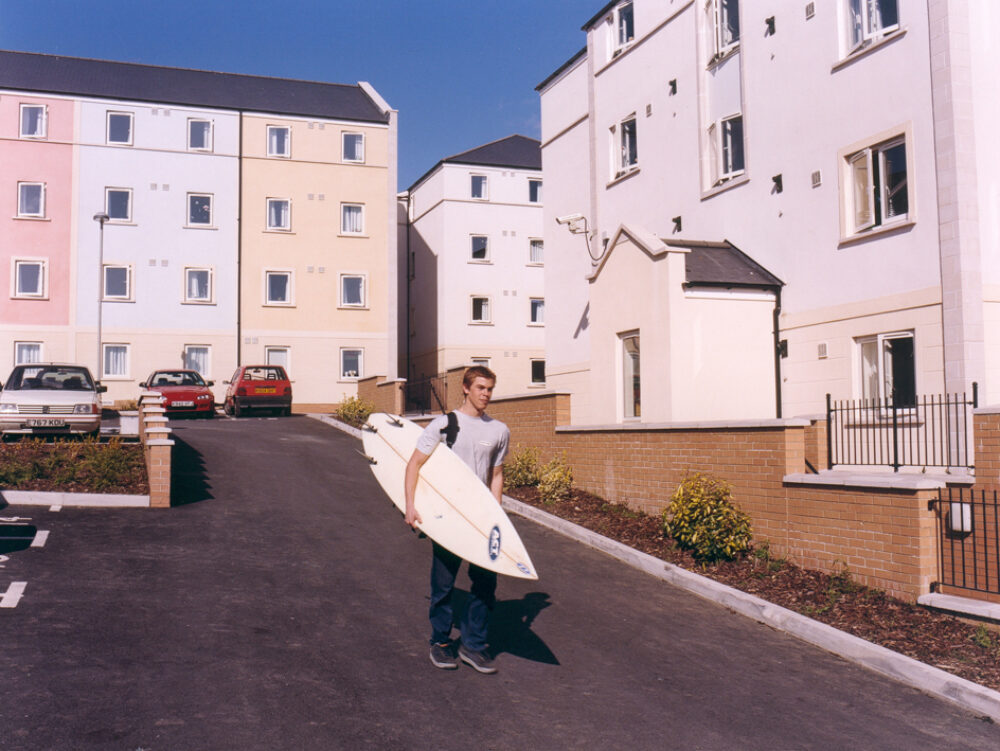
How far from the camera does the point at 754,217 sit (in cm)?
A: 1688

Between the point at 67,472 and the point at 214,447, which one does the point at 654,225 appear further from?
the point at 67,472

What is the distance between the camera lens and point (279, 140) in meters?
37.0

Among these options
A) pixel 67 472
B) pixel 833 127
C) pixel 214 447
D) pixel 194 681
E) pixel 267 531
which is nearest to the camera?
pixel 194 681

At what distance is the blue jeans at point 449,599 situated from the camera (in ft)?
21.3

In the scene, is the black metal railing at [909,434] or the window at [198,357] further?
the window at [198,357]

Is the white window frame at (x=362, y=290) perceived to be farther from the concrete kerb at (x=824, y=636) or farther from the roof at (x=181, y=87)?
the concrete kerb at (x=824, y=636)

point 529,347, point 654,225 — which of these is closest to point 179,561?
point 654,225

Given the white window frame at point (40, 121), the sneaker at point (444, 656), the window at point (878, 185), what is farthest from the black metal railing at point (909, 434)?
the white window frame at point (40, 121)

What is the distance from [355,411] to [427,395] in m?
3.69

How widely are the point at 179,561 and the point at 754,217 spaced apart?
11868 millimetres

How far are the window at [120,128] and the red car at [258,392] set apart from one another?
38.5 feet

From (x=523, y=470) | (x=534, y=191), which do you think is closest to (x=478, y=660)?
(x=523, y=470)

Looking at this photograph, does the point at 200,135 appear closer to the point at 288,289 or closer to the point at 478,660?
the point at 288,289

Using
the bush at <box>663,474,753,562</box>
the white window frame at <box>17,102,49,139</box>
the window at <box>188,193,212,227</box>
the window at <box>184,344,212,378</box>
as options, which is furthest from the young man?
the white window frame at <box>17,102,49,139</box>
